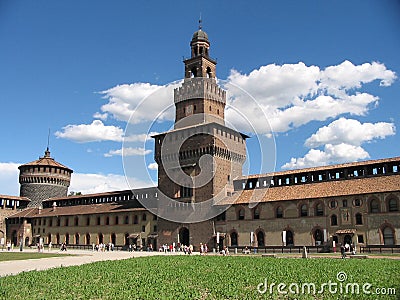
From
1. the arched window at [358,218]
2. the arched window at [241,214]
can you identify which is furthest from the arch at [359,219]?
the arched window at [241,214]

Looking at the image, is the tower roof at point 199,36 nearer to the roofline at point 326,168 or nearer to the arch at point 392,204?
the roofline at point 326,168

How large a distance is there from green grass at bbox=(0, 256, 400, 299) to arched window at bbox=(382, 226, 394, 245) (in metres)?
20.9

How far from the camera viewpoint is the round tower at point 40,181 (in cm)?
8819

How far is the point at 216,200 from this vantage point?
55.3m

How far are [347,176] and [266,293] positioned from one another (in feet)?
117

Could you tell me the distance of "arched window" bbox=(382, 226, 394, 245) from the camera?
41.7m

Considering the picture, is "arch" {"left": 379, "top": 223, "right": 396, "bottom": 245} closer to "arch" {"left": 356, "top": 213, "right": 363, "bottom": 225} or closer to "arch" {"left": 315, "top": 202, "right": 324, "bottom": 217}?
"arch" {"left": 356, "top": 213, "right": 363, "bottom": 225}

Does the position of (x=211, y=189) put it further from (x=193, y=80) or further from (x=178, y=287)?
(x=178, y=287)

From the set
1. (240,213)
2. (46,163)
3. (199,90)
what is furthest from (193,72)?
(46,163)

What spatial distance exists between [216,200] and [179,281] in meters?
35.7

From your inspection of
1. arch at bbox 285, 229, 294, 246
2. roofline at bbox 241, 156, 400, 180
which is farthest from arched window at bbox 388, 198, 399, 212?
arch at bbox 285, 229, 294, 246

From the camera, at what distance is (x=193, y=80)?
63.3m

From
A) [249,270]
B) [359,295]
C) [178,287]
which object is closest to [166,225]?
[249,270]

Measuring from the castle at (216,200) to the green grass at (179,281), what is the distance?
2227 centimetres
